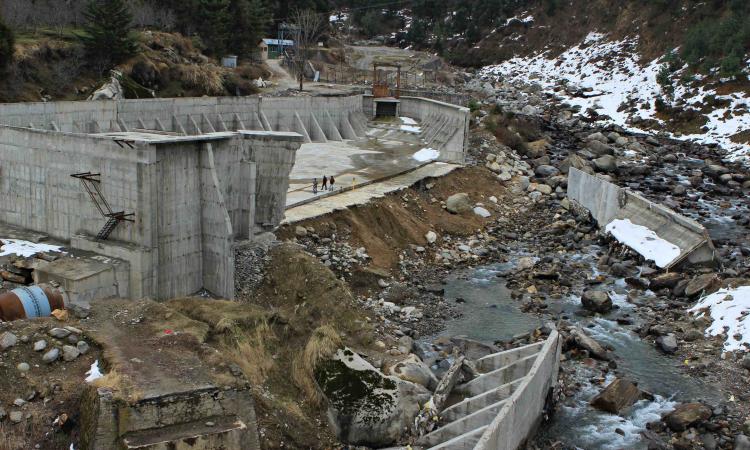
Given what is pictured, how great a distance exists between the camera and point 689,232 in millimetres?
26781

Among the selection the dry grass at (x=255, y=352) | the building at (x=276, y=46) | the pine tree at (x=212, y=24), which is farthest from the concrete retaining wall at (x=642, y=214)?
the building at (x=276, y=46)

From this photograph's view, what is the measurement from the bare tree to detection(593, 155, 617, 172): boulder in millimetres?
28982

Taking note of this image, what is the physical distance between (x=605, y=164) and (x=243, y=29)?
33191 mm

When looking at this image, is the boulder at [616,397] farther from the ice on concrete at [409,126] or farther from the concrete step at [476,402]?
the ice on concrete at [409,126]

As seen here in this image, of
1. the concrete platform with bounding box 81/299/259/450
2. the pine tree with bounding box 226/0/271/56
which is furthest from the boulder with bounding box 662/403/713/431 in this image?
the pine tree with bounding box 226/0/271/56

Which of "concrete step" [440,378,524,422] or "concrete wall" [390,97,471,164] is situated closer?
"concrete step" [440,378,524,422]

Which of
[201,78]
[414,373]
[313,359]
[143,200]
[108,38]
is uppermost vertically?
[108,38]

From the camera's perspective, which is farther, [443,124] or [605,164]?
[443,124]

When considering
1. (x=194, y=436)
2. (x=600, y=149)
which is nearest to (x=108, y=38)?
(x=600, y=149)

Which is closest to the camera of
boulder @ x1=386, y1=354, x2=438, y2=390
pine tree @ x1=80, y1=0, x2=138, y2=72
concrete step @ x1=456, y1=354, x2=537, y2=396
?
boulder @ x1=386, y1=354, x2=438, y2=390

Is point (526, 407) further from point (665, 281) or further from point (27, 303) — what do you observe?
point (665, 281)

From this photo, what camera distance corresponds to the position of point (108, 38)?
→ 137 ft

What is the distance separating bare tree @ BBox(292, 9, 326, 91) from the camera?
216ft

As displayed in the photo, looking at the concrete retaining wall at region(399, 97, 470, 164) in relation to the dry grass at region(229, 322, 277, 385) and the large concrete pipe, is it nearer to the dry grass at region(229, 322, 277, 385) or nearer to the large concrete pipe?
the dry grass at region(229, 322, 277, 385)
